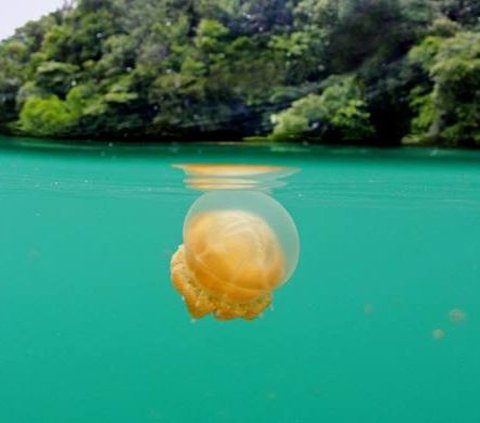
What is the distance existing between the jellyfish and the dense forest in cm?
769

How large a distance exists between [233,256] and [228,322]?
1503cm

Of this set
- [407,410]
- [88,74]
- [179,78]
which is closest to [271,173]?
[179,78]

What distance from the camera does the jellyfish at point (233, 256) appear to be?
2348 millimetres

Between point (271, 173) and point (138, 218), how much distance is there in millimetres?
5422

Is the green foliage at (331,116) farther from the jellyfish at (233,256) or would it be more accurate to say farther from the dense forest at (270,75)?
the jellyfish at (233,256)

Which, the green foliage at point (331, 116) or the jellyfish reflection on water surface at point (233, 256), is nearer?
the jellyfish reflection on water surface at point (233, 256)

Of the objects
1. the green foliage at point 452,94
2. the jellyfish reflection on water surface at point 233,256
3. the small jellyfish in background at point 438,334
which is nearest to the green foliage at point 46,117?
the green foliage at point 452,94

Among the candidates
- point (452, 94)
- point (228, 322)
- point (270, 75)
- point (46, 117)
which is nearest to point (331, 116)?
point (270, 75)

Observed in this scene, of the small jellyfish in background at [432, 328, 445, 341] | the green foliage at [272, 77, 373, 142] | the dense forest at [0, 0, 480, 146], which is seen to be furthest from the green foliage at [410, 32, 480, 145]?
the small jellyfish in background at [432, 328, 445, 341]

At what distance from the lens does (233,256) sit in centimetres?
240

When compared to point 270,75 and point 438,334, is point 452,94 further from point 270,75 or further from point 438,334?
point 438,334

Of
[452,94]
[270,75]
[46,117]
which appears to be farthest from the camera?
[46,117]

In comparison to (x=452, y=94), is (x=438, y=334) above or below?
below

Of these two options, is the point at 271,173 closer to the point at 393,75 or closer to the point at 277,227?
the point at 393,75
